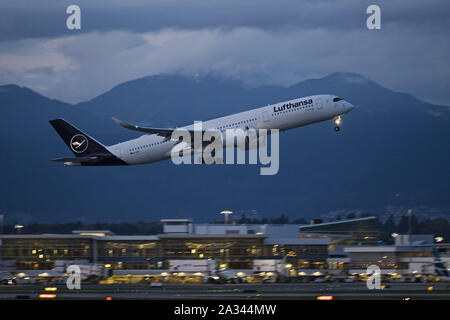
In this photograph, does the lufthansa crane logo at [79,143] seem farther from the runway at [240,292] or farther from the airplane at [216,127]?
the runway at [240,292]

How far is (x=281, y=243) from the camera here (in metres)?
87.0

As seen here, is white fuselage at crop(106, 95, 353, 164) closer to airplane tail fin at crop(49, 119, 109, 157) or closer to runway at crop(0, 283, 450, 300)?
airplane tail fin at crop(49, 119, 109, 157)

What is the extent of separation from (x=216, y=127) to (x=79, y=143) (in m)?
19.8

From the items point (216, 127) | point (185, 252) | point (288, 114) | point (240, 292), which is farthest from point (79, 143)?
point (240, 292)

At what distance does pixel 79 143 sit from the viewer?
8806 cm

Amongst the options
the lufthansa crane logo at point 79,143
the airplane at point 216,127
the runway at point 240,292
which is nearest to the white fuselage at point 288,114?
the airplane at point 216,127

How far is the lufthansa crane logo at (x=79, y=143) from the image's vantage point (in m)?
87.8

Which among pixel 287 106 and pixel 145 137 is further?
pixel 145 137

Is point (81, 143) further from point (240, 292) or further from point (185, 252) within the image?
point (240, 292)

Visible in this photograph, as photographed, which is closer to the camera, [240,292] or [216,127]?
[240,292]
